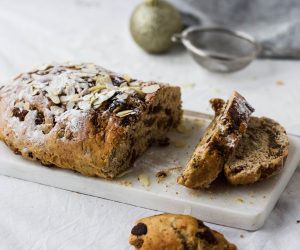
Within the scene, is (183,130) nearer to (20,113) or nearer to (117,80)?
(117,80)

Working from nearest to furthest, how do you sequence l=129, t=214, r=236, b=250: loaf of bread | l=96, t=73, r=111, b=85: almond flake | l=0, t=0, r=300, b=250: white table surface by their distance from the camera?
1. l=129, t=214, r=236, b=250: loaf of bread
2. l=0, t=0, r=300, b=250: white table surface
3. l=96, t=73, r=111, b=85: almond flake

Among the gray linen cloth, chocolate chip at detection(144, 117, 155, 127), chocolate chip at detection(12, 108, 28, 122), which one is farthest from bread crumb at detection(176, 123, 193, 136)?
the gray linen cloth

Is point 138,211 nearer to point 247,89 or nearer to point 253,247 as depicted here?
point 253,247

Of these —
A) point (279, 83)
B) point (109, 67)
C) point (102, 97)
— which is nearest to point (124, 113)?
point (102, 97)

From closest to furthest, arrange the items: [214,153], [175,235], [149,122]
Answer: [175,235] < [214,153] < [149,122]

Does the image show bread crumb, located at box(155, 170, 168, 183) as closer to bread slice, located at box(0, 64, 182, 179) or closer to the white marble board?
the white marble board

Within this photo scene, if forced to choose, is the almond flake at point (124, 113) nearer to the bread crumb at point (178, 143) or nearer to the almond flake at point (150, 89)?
the almond flake at point (150, 89)

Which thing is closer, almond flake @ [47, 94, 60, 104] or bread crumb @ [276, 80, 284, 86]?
almond flake @ [47, 94, 60, 104]

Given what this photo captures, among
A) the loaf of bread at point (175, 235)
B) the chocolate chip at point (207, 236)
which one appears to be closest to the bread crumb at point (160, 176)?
the loaf of bread at point (175, 235)
